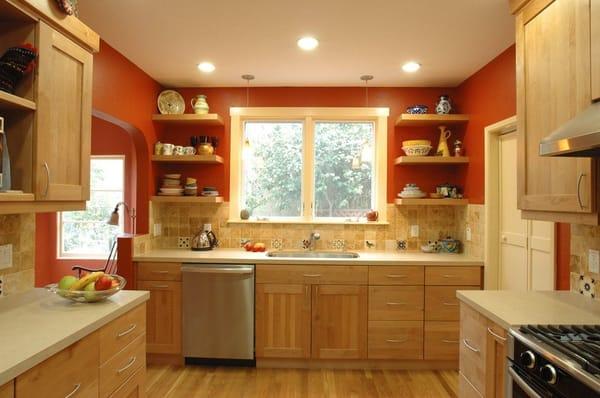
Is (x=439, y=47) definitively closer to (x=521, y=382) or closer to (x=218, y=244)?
(x=521, y=382)

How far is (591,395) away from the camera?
109cm

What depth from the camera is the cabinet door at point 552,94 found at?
1.55 metres

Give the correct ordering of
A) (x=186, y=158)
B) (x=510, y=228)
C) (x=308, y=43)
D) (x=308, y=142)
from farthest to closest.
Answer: (x=308, y=142) < (x=186, y=158) < (x=510, y=228) < (x=308, y=43)

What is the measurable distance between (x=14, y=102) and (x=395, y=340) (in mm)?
2952

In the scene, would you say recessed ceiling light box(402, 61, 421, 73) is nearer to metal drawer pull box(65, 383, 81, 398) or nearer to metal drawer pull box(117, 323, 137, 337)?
metal drawer pull box(117, 323, 137, 337)

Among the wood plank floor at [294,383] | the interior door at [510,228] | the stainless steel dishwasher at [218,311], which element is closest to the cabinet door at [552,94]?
the interior door at [510,228]

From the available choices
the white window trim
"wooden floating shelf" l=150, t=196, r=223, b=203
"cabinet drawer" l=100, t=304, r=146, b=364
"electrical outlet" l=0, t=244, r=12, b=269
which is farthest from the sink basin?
"electrical outlet" l=0, t=244, r=12, b=269

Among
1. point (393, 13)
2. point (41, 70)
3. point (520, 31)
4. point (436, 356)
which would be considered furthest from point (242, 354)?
point (520, 31)

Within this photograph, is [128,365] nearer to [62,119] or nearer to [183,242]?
[62,119]

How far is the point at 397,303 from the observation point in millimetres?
3018

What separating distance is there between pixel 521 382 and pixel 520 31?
5.79 ft

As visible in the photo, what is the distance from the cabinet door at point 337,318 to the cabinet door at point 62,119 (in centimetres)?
196

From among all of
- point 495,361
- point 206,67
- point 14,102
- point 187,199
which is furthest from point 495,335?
point 206,67

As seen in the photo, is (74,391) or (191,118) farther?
(191,118)
